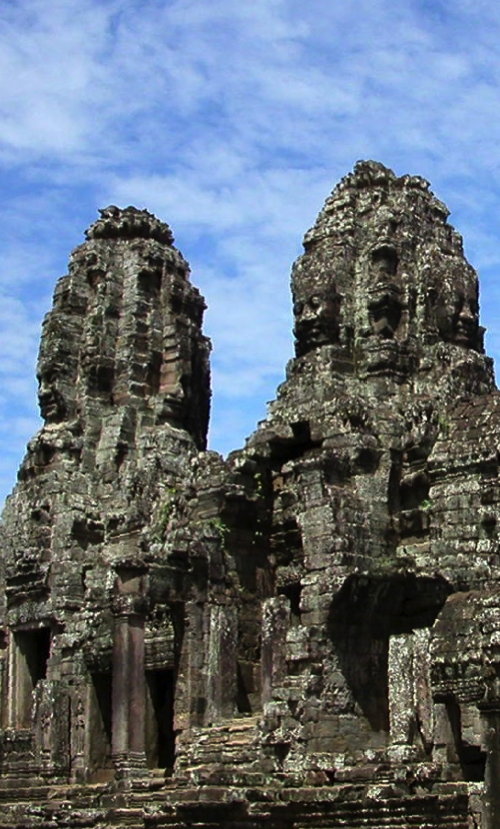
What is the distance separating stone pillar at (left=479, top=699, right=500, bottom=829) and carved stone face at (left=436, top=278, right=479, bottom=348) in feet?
35.9

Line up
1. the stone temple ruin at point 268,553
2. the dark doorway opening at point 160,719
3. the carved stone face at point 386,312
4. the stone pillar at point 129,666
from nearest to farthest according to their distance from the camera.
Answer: the stone temple ruin at point 268,553 → the carved stone face at point 386,312 → the stone pillar at point 129,666 → the dark doorway opening at point 160,719

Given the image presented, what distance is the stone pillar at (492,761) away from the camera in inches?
588

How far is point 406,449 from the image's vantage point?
23734 mm

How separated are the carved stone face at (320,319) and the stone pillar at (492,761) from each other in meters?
10.9

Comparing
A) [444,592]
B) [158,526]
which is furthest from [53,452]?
[444,592]

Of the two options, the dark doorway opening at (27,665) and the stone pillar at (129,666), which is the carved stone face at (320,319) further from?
the dark doorway opening at (27,665)

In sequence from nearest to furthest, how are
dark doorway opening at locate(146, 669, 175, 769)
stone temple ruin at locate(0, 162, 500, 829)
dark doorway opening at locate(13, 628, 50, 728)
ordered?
1. stone temple ruin at locate(0, 162, 500, 829)
2. dark doorway opening at locate(146, 669, 175, 769)
3. dark doorway opening at locate(13, 628, 50, 728)

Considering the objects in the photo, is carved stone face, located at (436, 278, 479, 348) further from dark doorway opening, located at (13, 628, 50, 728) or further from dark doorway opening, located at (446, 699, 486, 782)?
dark doorway opening, located at (13, 628, 50, 728)

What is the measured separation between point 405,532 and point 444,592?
1220 mm

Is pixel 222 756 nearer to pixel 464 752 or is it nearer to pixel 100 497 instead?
pixel 464 752

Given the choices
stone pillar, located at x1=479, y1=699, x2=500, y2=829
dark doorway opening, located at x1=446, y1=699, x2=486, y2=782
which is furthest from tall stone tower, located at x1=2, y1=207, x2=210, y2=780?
stone pillar, located at x1=479, y1=699, x2=500, y2=829

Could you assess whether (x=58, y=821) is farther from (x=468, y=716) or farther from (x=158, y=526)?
(x=468, y=716)

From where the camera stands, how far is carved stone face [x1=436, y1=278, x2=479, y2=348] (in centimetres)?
2525

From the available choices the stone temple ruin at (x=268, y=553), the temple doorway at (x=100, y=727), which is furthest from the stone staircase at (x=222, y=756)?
the temple doorway at (x=100, y=727)
